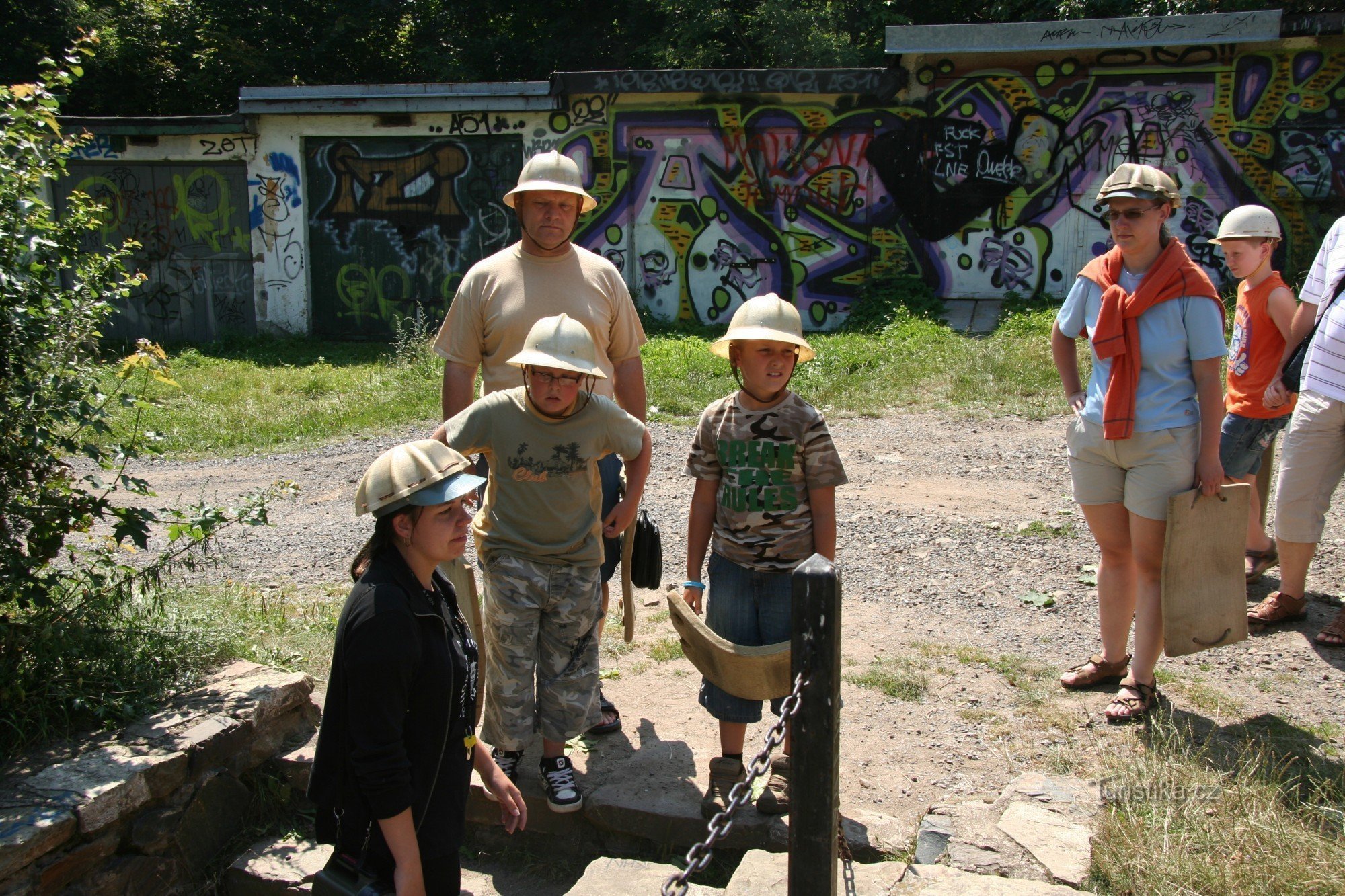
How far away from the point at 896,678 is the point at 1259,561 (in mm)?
2256

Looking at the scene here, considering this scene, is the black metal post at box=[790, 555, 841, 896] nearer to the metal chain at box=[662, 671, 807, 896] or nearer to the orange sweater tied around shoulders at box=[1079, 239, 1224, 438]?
the metal chain at box=[662, 671, 807, 896]

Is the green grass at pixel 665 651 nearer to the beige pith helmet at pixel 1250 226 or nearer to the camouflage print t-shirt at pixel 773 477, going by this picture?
the camouflage print t-shirt at pixel 773 477

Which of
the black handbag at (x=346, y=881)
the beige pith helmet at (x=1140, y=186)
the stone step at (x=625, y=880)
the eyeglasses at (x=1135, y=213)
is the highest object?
the beige pith helmet at (x=1140, y=186)

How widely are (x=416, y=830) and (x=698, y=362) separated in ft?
29.3

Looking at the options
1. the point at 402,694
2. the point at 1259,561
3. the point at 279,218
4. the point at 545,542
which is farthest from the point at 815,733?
the point at 279,218

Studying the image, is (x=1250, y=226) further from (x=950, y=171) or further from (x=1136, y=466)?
(x=950, y=171)

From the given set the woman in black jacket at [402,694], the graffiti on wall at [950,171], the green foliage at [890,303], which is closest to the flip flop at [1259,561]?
the woman in black jacket at [402,694]

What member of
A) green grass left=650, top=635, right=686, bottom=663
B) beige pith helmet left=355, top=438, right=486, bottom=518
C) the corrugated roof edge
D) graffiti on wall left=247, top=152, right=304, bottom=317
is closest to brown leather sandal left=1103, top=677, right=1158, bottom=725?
green grass left=650, top=635, right=686, bottom=663

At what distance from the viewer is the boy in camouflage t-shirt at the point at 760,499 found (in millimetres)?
3482

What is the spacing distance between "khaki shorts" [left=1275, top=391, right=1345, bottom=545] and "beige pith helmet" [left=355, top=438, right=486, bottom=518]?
12.4 ft

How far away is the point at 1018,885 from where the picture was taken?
296 cm

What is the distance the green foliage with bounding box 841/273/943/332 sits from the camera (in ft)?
44.4

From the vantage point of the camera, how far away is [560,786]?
145 inches

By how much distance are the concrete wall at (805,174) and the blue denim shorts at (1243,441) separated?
915cm
